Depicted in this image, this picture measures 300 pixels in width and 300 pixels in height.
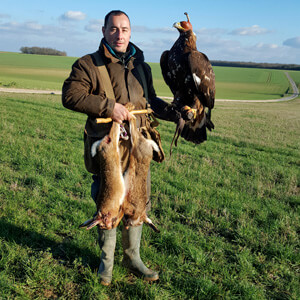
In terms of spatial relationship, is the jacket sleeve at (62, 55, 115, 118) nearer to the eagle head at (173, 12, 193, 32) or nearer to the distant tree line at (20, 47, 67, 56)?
the eagle head at (173, 12, 193, 32)

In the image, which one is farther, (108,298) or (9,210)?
(9,210)

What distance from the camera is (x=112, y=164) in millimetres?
2707

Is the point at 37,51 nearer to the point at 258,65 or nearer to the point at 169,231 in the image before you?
the point at 258,65

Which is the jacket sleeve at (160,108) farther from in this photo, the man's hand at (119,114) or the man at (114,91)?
the man's hand at (119,114)

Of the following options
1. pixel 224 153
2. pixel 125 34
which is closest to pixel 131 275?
pixel 125 34

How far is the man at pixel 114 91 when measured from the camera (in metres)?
2.65

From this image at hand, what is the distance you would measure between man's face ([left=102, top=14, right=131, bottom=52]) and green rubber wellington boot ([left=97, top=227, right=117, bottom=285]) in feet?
6.65

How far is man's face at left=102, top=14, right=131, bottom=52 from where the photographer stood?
9.14 feet

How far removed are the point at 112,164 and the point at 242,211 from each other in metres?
3.15

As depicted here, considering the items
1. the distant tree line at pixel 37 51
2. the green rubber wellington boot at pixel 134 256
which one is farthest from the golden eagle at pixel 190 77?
the distant tree line at pixel 37 51

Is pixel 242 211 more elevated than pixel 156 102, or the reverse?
pixel 156 102

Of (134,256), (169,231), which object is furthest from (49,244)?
(169,231)

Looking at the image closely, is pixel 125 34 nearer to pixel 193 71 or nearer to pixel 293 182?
pixel 193 71

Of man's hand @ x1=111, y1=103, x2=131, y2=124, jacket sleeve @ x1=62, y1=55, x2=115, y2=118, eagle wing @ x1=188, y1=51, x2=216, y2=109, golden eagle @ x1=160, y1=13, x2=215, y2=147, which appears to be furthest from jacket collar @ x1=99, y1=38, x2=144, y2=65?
eagle wing @ x1=188, y1=51, x2=216, y2=109
